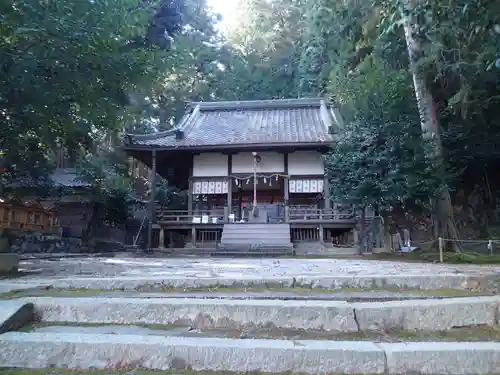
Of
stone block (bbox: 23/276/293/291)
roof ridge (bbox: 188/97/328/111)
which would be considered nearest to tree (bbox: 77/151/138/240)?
roof ridge (bbox: 188/97/328/111)

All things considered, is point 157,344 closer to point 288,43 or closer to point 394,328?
point 394,328

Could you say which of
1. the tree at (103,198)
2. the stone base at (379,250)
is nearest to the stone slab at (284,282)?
the stone base at (379,250)

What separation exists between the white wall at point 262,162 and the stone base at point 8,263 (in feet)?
49.4

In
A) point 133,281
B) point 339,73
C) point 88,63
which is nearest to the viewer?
point 133,281

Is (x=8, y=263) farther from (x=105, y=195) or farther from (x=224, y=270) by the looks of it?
(x=105, y=195)

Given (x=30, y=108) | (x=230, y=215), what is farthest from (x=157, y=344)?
(x=230, y=215)

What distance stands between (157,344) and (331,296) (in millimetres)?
1533

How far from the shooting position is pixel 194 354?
197 cm

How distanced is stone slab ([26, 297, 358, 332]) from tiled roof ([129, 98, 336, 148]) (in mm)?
15335

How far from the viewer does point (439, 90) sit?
41.2ft

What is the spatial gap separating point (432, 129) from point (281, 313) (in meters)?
10.1

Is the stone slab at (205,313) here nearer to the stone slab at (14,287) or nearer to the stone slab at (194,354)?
the stone slab at (194,354)

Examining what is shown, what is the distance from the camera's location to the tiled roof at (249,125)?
714 inches

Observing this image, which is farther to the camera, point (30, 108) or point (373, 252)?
point (373, 252)
